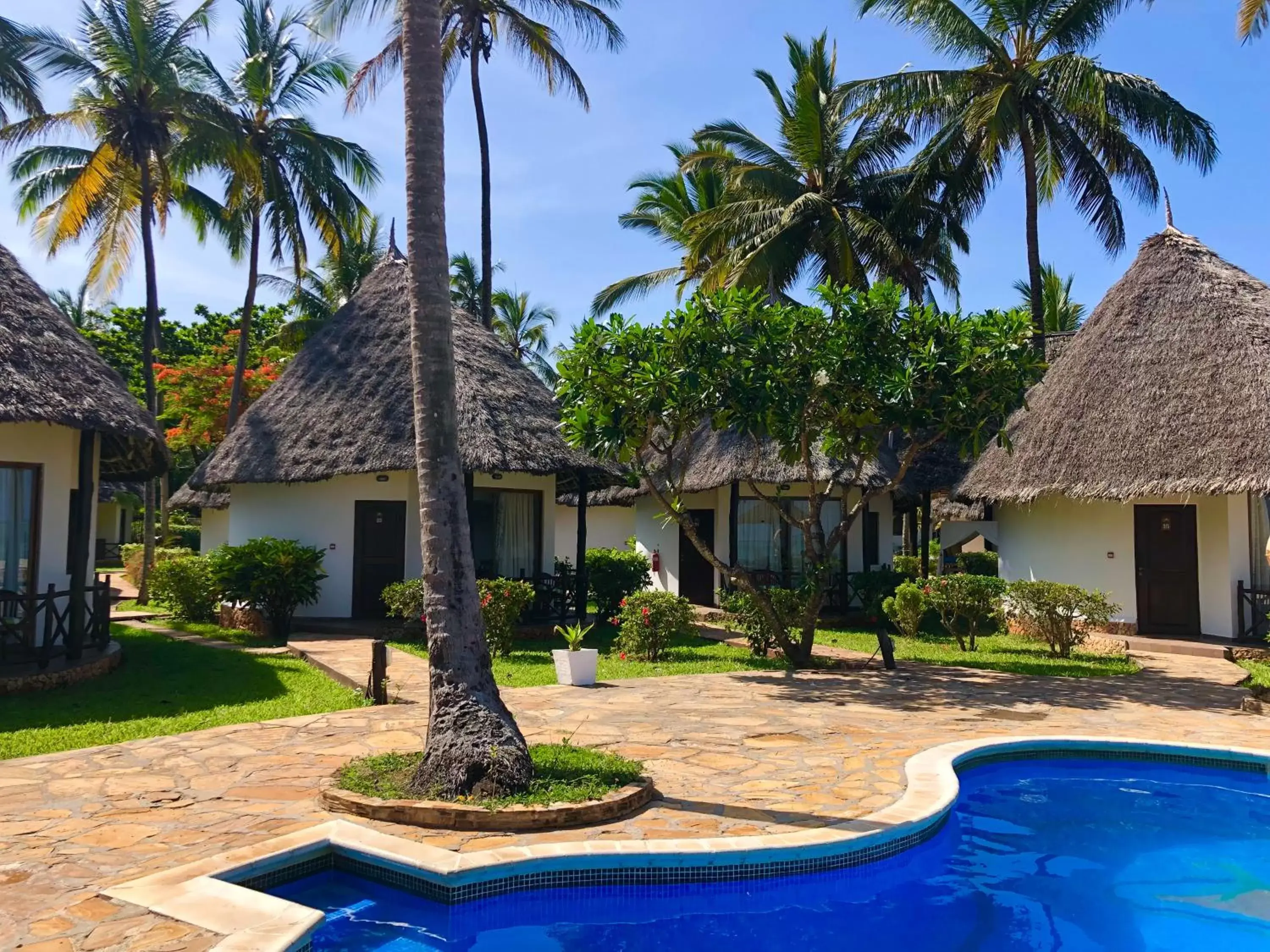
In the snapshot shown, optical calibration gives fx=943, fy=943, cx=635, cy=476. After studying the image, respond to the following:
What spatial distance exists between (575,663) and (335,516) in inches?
269

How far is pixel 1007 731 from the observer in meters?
8.17

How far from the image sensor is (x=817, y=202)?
21141mm

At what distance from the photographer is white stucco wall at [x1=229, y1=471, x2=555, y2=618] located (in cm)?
1530

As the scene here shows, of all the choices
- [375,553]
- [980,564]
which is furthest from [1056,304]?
[375,553]

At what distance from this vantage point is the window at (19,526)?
10.2 metres

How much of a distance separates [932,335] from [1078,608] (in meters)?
4.87

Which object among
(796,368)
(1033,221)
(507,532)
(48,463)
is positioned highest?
(1033,221)

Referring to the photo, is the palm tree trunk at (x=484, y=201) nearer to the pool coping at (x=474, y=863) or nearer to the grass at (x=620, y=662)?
the grass at (x=620, y=662)

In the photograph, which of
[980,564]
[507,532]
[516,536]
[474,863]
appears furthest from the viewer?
[980,564]

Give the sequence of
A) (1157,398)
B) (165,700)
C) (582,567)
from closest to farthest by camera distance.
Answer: (165,700), (1157,398), (582,567)

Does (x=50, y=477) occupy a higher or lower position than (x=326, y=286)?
lower

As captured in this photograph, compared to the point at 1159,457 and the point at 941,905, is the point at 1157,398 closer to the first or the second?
the point at 1159,457

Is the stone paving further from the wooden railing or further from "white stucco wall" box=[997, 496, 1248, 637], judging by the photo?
"white stucco wall" box=[997, 496, 1248, 637]

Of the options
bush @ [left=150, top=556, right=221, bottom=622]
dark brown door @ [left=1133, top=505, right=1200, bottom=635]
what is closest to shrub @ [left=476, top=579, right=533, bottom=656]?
bush @ [left=150, top=556, right=221, bottom=622]
